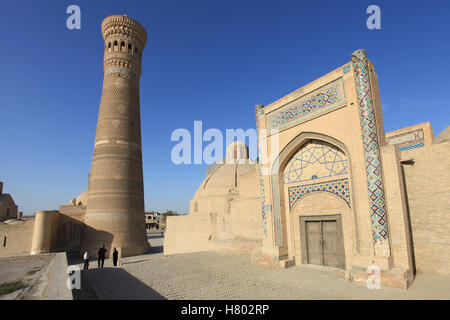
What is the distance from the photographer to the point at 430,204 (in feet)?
21.9

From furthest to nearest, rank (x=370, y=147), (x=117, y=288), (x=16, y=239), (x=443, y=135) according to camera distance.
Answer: (x=16, y=239)
(x=443, y=135)
(x=117, y=288)
(x=370, y=147)

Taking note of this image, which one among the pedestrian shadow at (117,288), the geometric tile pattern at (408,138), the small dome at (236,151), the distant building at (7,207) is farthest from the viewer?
the distant building at (7,207)

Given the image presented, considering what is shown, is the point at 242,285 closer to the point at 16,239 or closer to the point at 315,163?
the point at 315,163

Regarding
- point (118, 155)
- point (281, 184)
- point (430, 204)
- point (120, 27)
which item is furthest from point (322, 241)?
point (120, 27)

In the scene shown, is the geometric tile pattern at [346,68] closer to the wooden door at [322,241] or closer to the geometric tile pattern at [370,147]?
the geometric tile pattern at [370,147]

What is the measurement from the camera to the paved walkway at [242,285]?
5.50m

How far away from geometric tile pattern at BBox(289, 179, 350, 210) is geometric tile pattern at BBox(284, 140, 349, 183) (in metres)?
0.23

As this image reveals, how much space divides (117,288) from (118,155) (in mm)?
11721

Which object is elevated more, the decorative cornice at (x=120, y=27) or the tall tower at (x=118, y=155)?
the decorative cornice at (x=120, y=27)

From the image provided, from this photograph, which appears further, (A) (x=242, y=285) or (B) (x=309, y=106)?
(B) (x=309, y=106)

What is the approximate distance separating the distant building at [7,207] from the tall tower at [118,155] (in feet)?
58.2

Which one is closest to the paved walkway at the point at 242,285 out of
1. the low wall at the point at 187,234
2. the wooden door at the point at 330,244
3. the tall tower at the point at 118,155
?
the wooden door at the point at 330,244

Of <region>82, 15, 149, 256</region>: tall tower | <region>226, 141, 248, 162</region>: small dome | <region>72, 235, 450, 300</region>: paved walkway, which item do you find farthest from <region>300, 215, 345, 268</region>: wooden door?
<region>226, 141, 248, 162</region>: small dome
